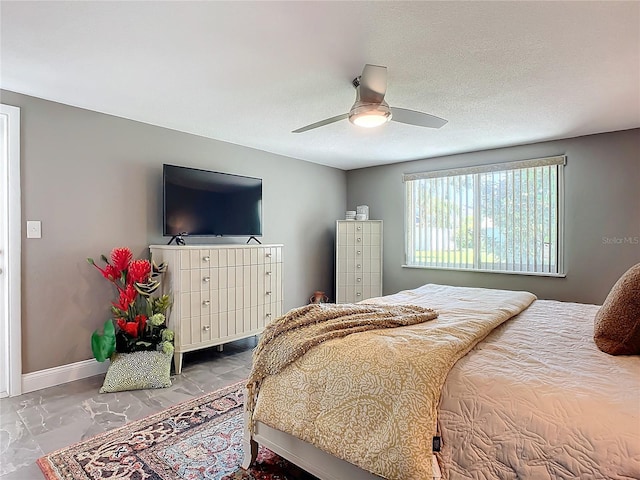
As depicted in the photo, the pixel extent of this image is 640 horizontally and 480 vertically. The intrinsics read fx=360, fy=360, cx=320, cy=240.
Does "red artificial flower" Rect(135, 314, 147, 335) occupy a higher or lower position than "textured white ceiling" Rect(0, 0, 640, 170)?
lower

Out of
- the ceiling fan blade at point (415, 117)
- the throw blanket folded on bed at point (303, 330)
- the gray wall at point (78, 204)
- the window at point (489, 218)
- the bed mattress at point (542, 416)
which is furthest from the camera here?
the window at point (489, 218)

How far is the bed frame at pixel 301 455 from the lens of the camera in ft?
4.88

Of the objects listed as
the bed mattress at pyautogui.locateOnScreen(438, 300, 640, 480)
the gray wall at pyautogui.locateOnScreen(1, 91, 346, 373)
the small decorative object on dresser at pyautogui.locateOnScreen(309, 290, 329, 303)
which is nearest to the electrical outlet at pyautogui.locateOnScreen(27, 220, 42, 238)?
the gray wall at pyautogui.locateOnScreen(1, 91, 346, 373)

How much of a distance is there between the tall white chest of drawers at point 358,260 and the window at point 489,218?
0.51 metres

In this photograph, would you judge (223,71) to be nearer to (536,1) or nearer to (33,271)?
(536,1)

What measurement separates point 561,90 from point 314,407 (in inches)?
110

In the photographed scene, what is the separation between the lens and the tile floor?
201 cm

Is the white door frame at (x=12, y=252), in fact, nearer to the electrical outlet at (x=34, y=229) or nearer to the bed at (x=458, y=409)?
the electrical outlet at (x=34, y=229)

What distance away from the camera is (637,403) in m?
1.12

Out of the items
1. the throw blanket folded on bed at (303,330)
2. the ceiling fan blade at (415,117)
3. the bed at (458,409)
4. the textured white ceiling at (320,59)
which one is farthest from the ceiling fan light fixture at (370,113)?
the bed at (458,409)

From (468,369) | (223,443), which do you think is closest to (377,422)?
(468,369)

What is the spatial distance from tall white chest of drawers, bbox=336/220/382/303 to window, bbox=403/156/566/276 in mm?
511

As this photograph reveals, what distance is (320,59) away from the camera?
7.24 feet

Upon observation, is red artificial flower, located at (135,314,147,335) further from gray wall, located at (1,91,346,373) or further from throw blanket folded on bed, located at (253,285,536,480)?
throw blanket folded on bed, located at (253,285,536,480)
